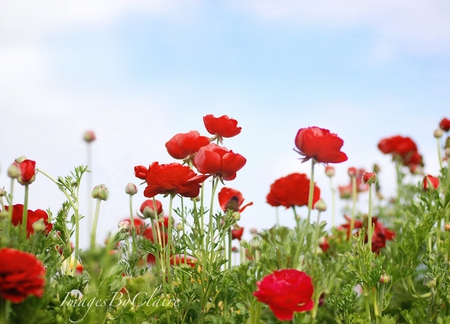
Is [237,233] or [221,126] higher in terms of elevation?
[221,126]

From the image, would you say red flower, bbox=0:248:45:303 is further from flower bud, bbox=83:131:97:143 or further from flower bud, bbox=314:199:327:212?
flower bud, bbox=314:199:327:212

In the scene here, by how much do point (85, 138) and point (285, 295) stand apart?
60cm

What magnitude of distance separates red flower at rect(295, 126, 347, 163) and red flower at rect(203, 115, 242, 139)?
308 mm

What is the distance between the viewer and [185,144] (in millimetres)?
1515

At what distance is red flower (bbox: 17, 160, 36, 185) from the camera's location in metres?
1.33

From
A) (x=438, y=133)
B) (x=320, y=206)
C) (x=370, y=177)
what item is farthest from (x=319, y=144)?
(x=438, y=133)

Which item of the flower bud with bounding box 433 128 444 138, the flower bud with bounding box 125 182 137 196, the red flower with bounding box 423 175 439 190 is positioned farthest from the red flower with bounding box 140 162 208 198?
the flower bud with bounding box 433 128 444 138

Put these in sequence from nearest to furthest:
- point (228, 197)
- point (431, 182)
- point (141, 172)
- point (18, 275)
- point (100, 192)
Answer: point (18, 275)
point (100, 192)
point (141, 172)
point (228, 197)
point (431, 182)

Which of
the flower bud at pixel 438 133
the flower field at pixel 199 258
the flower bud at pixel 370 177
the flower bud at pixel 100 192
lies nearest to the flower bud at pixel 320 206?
the flower field at pixel 199 258

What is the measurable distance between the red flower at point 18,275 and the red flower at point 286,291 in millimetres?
428

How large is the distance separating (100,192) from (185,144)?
0.89ft

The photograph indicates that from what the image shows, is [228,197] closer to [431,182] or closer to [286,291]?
[286,291]

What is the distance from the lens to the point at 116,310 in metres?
1.44

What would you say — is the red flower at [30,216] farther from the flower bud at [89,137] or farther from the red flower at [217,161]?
the red flower at [217,161]
